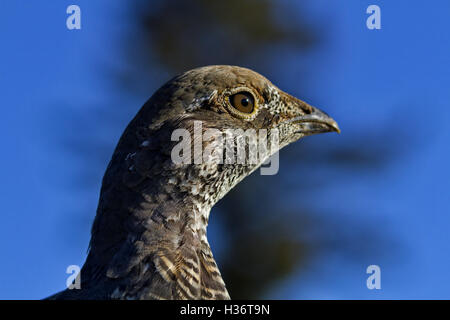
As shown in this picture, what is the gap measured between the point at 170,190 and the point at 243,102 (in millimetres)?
1224

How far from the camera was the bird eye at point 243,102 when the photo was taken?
496 cm

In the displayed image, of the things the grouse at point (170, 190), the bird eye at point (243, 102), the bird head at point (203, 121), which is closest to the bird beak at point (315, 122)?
the bird head at point (203, 121)

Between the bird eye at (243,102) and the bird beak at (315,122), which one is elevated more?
the bird eye at (243,102)

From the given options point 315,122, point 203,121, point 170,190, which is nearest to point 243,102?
point 203,121

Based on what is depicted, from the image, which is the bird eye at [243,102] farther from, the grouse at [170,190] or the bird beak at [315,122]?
the bird beak at [315,122]

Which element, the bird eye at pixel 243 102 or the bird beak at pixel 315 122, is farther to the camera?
the bird beak at pixel 315 122

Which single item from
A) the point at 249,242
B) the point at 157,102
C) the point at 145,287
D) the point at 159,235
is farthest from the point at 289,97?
the point at 249,242

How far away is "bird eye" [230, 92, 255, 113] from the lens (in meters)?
4.96

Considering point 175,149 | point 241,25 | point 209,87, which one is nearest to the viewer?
point 175,149

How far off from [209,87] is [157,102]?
51 cm

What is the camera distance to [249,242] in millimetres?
18359

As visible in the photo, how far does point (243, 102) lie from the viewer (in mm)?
5023

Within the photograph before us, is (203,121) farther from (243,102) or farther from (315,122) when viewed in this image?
(315,122)
